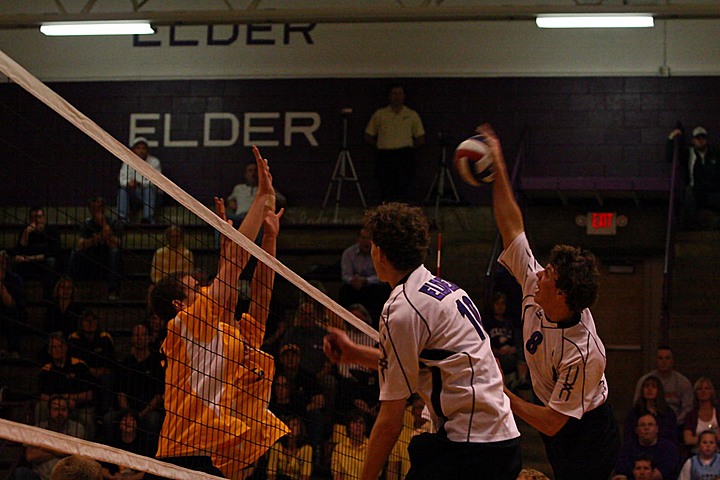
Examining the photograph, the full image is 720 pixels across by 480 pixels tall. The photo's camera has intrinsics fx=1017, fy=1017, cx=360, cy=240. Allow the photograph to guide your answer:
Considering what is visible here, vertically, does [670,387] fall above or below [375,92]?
below

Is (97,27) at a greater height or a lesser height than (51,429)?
greater

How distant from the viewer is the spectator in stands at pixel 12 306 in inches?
479

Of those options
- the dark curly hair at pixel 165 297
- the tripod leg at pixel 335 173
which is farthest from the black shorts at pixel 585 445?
the tripod leg at pixel 335 173

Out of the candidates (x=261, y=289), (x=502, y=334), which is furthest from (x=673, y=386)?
(x=261, y=289)

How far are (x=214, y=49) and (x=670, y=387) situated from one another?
9.83m

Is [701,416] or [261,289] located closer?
[261,289]

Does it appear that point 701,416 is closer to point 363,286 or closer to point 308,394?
point 308,394

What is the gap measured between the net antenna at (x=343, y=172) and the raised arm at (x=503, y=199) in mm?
10831

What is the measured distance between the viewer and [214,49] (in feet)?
57.9

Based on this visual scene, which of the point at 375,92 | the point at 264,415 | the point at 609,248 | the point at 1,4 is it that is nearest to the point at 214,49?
the point at 375,92

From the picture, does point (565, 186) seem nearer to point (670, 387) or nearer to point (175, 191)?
point (670, 387)

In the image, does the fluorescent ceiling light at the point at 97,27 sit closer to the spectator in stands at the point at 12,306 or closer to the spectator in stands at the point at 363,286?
the spectator in stands at the point at 12,306

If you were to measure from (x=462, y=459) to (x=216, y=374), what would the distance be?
1619mm

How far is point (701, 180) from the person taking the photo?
1562 centimetres
